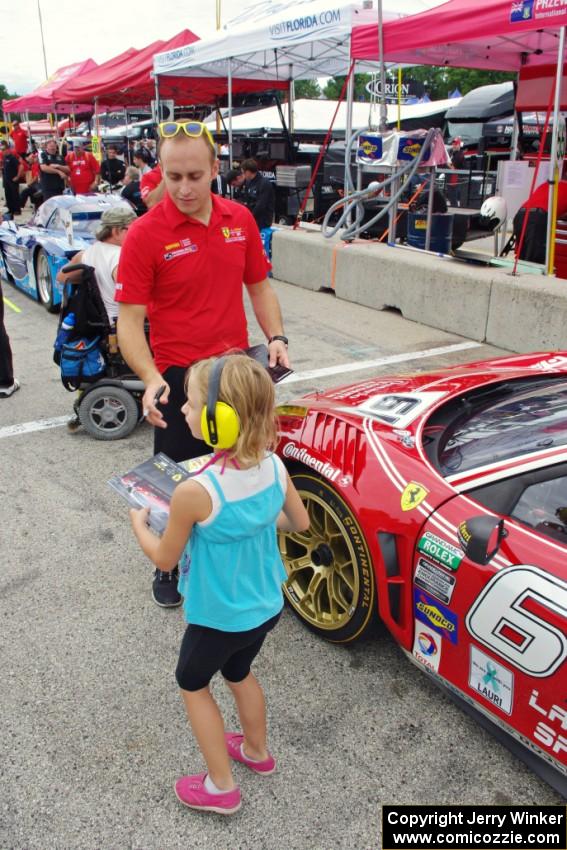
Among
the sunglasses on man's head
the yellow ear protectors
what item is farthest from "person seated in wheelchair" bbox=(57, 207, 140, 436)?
the yellow ear protectors

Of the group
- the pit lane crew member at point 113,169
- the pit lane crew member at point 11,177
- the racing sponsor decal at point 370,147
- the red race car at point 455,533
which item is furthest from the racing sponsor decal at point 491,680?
the pit lane crew member at point 113,169

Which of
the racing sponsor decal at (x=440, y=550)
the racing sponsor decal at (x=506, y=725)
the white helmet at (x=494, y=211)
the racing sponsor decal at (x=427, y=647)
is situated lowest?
the racing sponsor decal at (x=506, y=725)

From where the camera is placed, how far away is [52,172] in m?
15.5

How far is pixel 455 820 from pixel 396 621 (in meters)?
0.61

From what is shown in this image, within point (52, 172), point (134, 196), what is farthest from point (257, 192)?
point (52, 172)

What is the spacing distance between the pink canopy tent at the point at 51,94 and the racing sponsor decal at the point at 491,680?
2171cm

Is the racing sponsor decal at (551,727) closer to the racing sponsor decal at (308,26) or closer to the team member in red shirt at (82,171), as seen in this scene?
the racing sponsor decal at (308,26)

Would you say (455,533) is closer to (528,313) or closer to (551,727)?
(551,727)

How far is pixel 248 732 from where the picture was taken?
86.6 inches

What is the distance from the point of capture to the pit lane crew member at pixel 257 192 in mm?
10195

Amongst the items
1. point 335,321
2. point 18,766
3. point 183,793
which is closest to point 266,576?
point 183,793

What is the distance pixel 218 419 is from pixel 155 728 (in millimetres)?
1343

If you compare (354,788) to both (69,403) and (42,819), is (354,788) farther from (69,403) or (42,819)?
(69,403)

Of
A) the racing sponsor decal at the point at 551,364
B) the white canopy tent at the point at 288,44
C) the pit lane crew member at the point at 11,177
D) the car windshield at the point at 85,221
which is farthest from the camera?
the pit lane crew member at the point at 11,177
